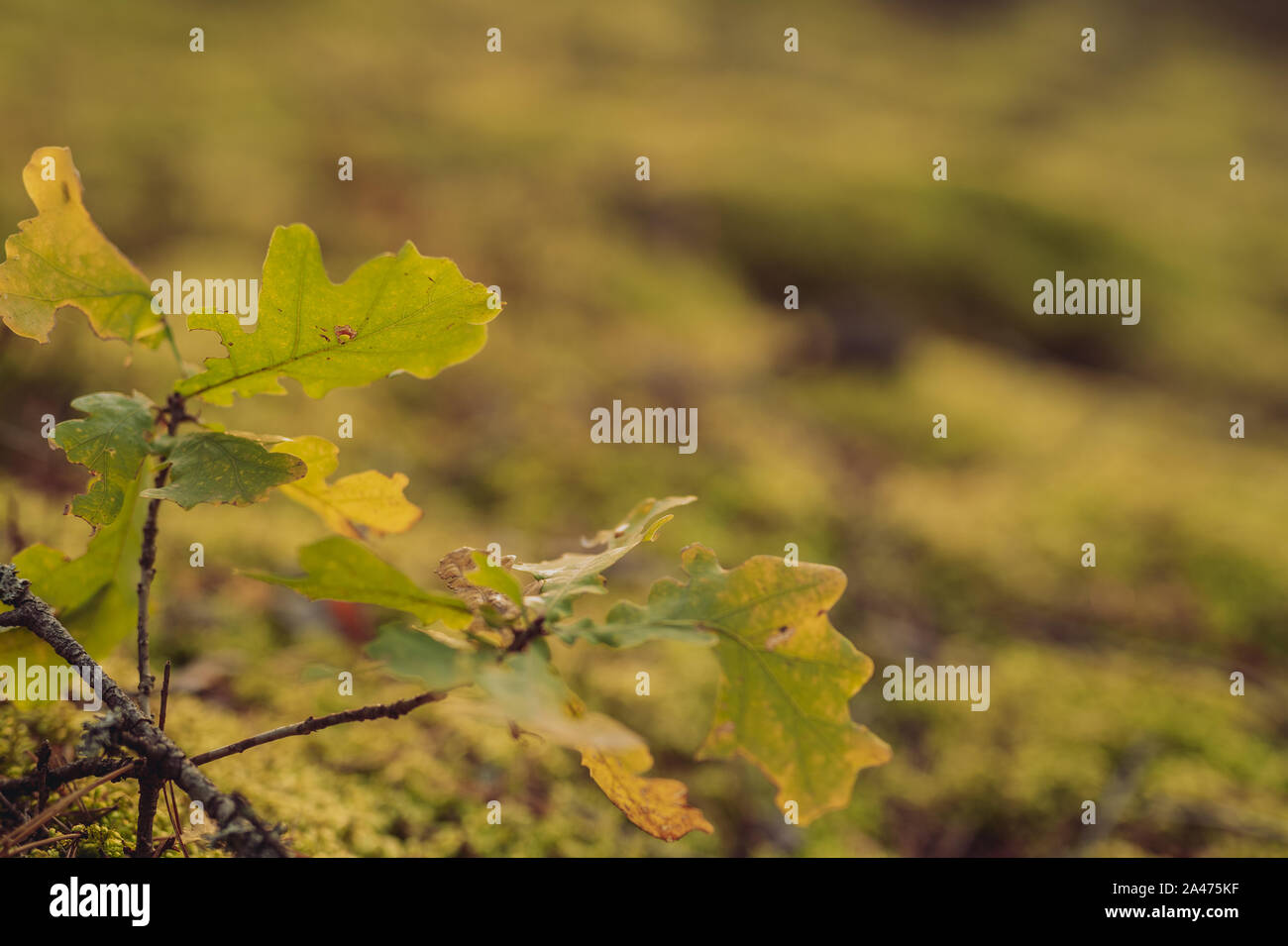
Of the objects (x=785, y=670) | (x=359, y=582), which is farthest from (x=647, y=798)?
(x=359, y=582)

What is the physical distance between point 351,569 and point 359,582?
0.04 ft

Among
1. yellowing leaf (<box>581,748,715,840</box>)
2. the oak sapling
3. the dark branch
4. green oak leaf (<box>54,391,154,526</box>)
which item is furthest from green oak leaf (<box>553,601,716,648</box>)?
green oak leaf (<box>54,391,154,526</box>)

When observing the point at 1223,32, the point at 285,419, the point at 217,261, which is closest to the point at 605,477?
the point at 285,419

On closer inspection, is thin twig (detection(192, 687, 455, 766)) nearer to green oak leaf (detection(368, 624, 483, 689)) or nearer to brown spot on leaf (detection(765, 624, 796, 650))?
green oak leaf (detection(368, 624, 483, 689))

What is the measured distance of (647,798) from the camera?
0.61 metres

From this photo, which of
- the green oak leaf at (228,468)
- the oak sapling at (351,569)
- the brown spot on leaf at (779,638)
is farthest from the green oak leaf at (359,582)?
the brown spot on leaf at (779,638)

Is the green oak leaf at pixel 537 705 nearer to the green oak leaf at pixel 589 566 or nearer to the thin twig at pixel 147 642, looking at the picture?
the green oak leaf at pixel 589 566

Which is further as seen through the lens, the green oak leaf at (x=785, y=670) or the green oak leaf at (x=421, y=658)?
the green oak leaf at (x=785, y=670)

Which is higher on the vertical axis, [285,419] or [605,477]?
[285,419]

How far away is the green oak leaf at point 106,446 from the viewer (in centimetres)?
60

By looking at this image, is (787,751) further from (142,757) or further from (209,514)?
(209,514)

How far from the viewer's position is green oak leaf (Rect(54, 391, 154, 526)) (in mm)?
599
